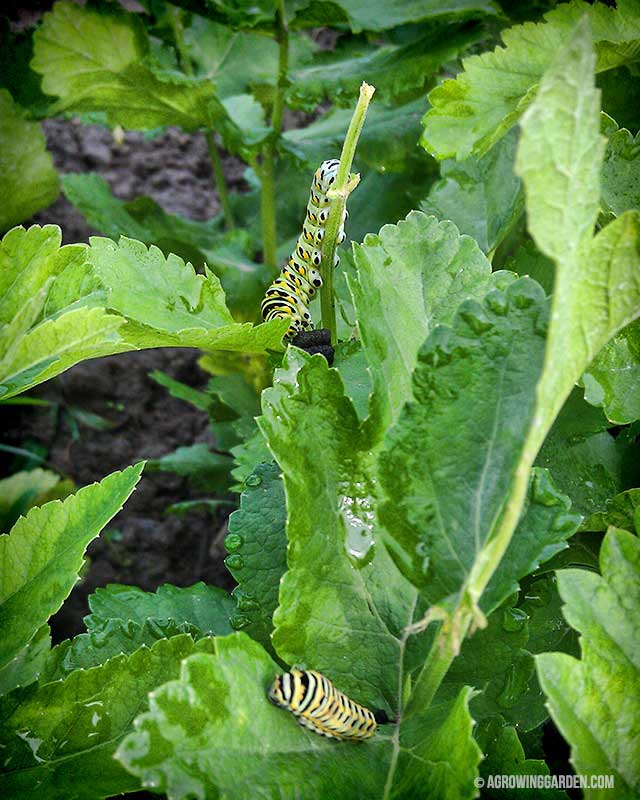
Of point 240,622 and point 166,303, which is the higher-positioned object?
point 166,303

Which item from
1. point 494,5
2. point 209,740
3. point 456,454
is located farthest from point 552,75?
point 494,5

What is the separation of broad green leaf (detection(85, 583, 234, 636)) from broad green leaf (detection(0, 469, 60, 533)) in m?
0.78

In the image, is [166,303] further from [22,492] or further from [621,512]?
[22,492]

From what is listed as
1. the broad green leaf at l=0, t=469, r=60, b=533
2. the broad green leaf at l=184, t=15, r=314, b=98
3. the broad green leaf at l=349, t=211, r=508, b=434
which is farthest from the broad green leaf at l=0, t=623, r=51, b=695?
the broad green leaf at l=184, t=15, r=314, b=98

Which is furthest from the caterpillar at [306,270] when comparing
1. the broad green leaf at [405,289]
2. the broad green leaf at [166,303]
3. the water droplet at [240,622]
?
the water droplet at [240,622]

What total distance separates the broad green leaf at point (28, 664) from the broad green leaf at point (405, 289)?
0.35m

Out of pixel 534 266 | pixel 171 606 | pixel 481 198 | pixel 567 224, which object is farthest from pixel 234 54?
pixel 567 224

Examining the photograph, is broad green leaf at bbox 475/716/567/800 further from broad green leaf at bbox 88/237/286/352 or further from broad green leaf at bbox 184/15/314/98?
broad green leaf at bbox 184/15/314/98

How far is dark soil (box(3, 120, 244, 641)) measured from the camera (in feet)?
6.69

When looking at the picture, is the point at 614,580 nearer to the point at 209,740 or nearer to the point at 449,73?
the point at 209,740

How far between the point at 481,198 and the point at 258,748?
0.73m

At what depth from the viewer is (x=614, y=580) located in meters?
0.62

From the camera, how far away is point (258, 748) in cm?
58

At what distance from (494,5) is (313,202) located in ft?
2.18
